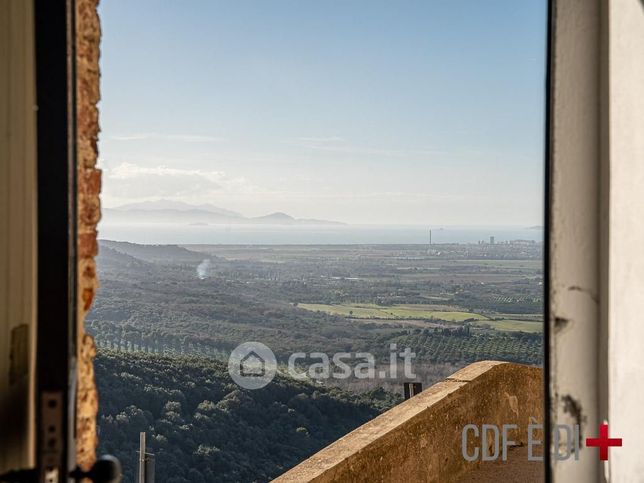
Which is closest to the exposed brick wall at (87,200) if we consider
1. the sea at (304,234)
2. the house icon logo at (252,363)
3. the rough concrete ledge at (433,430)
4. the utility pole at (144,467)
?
the rough concrete ledge at (433,430)

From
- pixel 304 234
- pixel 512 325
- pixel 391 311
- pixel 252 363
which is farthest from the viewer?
pixel 304 234

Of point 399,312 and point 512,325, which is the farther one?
point 399,312

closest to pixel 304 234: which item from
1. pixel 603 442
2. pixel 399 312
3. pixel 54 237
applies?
pixel 399 312

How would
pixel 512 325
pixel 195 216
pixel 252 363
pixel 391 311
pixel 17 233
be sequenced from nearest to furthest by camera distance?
pixel 17 233 < pixel 512 325 < pixel 391 311 < pixel 252 363 < pixel 195 216

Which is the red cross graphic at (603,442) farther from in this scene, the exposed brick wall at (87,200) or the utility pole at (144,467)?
the utility pole at (144,467)
